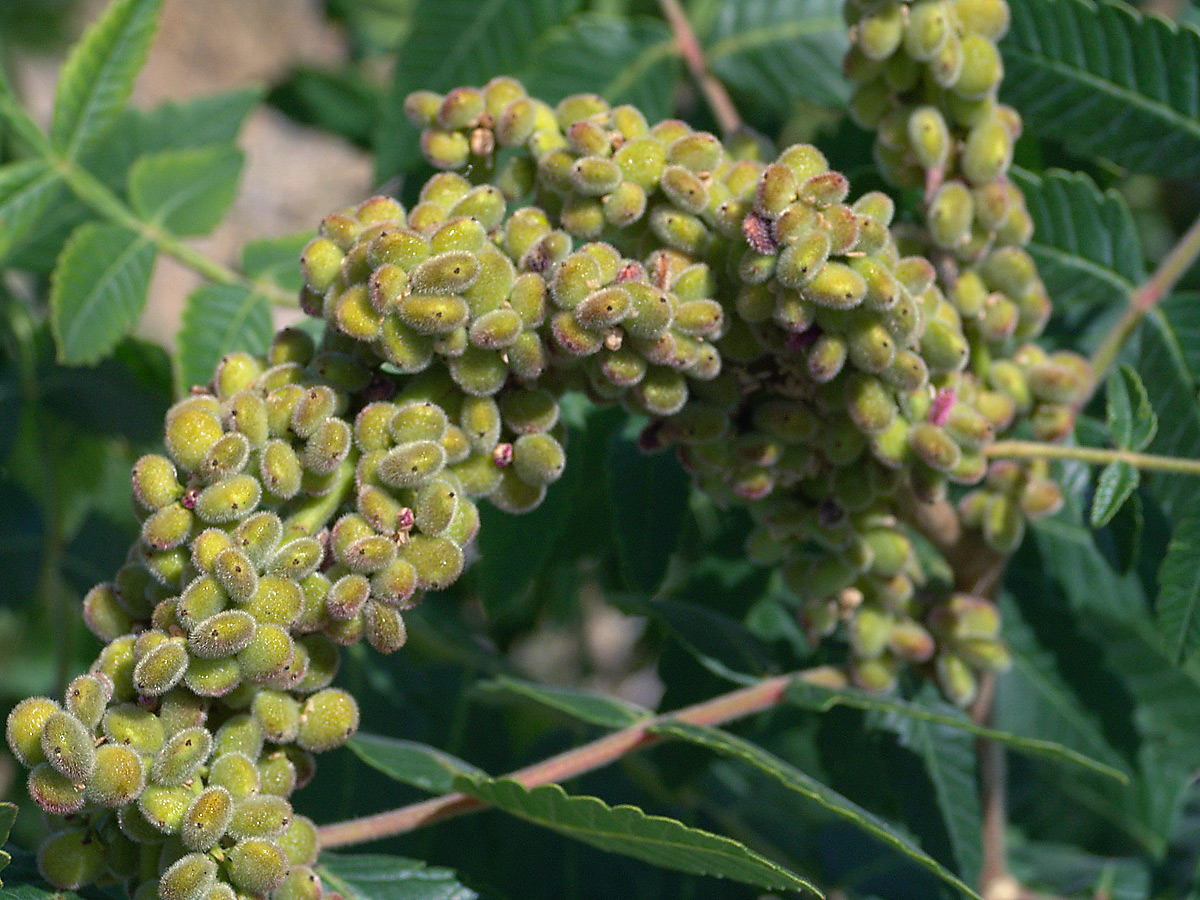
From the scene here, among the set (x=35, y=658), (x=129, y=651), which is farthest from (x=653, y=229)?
(x=35, y=658)

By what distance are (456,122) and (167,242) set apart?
74 cm

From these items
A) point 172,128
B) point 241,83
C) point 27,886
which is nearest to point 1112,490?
point 27,886

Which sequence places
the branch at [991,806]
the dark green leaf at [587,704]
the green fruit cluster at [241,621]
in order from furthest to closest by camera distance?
the branch at [991,806] → the dark green leaf at [587,704] → the green fruit cluster at [241,621]

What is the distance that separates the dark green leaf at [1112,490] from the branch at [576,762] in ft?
1.26

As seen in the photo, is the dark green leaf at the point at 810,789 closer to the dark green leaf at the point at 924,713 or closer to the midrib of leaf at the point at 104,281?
the dark green leaf at the point at 924,713

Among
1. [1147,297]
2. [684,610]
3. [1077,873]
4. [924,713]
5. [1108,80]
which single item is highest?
[1108,80]

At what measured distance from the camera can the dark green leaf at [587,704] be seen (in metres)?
1.42

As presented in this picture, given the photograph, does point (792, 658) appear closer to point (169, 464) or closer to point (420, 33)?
point (169, 464)

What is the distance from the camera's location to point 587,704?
146cm

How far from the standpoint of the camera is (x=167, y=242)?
183cm

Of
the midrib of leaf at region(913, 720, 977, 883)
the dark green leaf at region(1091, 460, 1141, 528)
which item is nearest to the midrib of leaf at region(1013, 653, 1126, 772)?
the midrib of leaf at region(913, 720, 977, 883)

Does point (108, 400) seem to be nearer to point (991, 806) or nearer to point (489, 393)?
point (489, 393)

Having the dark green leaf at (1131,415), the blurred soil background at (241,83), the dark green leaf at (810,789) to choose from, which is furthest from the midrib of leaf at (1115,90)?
the blurred soil background at (241,83)

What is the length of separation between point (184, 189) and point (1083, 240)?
130 centimetres
